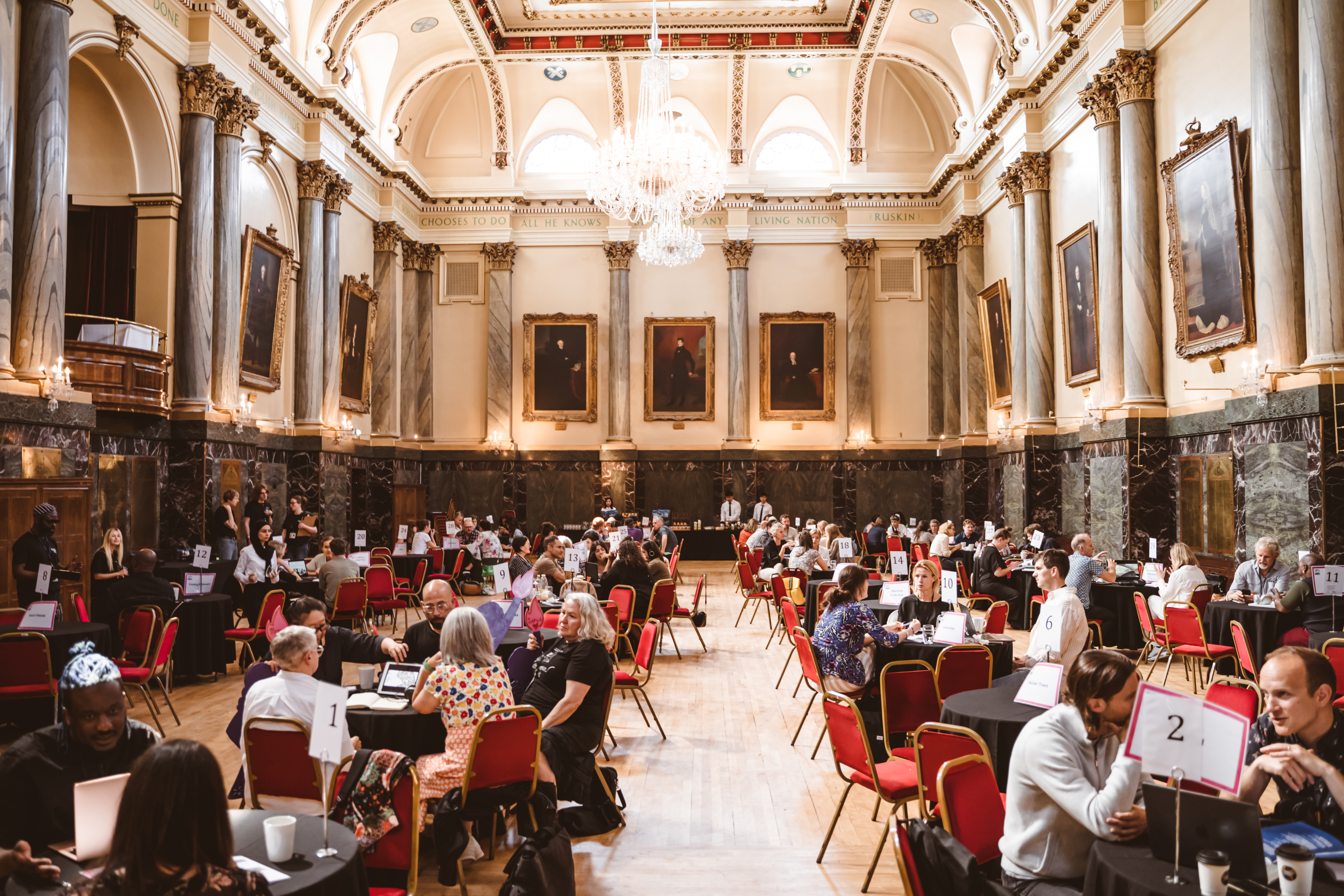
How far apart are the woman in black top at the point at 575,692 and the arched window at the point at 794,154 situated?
18.4 meters

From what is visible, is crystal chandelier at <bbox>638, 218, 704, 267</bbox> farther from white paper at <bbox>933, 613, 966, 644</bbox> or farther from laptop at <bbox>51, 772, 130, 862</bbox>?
laptop at <bbox>51, 772, 130, 862</bbox>

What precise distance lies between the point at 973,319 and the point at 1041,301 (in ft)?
13.6

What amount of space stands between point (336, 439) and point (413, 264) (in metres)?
6.35

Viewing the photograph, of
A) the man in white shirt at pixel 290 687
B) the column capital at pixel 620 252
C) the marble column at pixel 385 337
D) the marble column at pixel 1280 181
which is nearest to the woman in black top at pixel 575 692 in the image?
the man in white shirt at pixel 290 687

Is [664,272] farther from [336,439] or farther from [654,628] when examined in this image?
[654,628]

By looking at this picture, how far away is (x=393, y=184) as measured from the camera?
19.6 m

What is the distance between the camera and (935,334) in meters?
21.1

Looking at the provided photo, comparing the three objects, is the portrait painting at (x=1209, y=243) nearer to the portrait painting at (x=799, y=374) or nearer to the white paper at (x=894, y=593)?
the white paper at (x=894, y=593)

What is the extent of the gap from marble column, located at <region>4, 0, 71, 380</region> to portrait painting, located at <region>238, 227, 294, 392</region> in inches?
149

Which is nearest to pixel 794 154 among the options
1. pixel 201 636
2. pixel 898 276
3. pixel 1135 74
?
pixel 898 276

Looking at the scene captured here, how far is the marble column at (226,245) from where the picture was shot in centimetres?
1250

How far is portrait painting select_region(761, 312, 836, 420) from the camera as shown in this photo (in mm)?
21453

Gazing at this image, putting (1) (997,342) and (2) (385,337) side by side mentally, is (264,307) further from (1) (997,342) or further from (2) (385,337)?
(1) (997,342)

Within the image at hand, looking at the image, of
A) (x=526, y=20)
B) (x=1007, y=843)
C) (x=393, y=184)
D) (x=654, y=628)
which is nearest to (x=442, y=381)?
(x=393, y=184)
